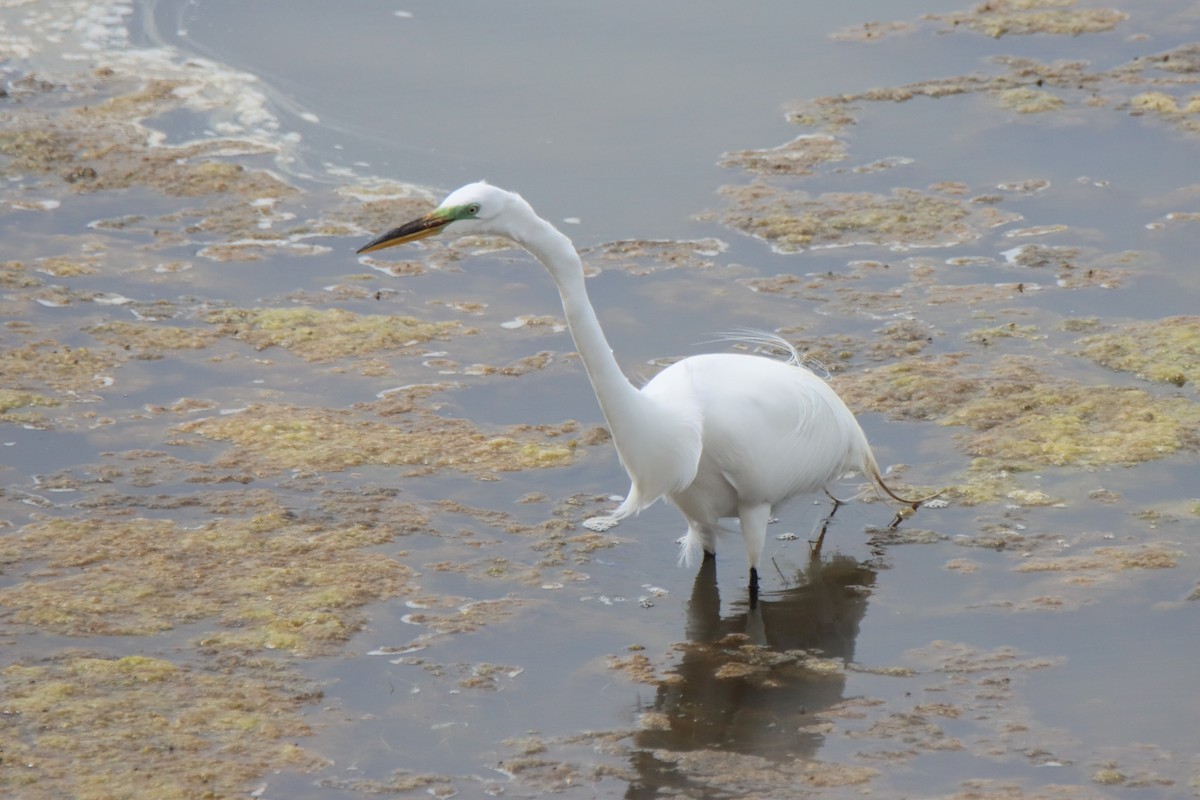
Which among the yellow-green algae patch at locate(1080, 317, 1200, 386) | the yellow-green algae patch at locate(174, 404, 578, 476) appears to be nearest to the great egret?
the yellow-green algae patch at locate(174, 404, 578, 476)

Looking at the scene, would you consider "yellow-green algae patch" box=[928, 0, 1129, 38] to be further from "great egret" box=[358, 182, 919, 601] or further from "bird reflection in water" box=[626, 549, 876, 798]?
"bird reflection in water" box=[626, 549, 876, 798]

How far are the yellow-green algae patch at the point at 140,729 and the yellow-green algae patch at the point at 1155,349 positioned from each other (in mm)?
3347

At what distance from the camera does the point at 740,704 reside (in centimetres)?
383

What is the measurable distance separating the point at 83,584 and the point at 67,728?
79cm

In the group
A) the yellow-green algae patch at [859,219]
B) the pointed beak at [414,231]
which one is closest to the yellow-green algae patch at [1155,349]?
the yellow-green algae patch at [859,219]

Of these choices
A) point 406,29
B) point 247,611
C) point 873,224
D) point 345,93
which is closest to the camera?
point 247,611

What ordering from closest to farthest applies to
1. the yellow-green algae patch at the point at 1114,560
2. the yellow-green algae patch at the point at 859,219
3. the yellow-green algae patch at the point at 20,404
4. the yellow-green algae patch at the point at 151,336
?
1. the yellow-green algae patch at the point at 1114,560
2. the yellow-green algae patch at the point at 20,404
3. the yellow-green algae patch at the point at 151,336
4. the yellow-green algae patch at the point at 859,219

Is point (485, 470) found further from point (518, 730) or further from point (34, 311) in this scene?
point (34, 311)

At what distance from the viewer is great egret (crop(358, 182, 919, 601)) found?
382cm

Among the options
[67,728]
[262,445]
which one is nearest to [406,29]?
[262,445]

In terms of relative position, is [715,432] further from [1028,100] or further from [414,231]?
[1028,100]

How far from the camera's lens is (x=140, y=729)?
3.61 m

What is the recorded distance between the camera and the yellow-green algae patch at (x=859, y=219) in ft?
21.5

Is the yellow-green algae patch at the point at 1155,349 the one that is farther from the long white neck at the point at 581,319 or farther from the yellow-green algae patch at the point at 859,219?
the long white neck at the point at 581,319
